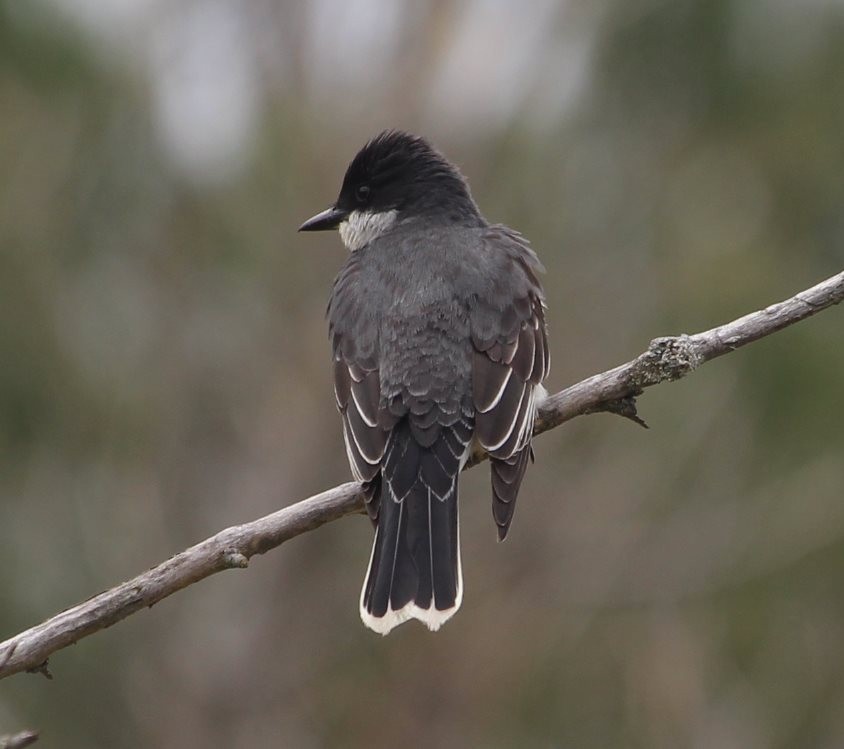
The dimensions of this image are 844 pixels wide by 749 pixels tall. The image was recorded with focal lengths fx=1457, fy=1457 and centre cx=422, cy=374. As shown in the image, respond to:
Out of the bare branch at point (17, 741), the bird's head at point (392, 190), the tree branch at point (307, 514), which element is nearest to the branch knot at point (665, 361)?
the tree branch at point (307, 514)

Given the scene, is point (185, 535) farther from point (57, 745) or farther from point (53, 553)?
point (57, 745)

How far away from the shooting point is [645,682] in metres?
10.6

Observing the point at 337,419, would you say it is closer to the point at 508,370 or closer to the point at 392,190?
the point at 392,190

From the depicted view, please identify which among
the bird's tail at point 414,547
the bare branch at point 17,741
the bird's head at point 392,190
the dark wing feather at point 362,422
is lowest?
the bird's tail at point 414,547

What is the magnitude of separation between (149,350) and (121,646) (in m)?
2.29

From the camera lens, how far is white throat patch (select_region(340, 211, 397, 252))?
265 inches

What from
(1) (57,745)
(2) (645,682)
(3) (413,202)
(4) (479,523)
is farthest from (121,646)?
(3) (413,202)

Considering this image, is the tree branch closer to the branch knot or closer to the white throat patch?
the branch knot

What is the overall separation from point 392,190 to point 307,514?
2502 mm

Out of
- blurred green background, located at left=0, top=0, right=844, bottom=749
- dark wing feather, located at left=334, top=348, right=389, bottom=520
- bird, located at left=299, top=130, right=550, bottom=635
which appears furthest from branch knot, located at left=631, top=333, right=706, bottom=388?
blurred green background, located at left=0, top=0, right=844, bottom=749

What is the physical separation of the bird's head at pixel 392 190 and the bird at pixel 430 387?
1.25ft

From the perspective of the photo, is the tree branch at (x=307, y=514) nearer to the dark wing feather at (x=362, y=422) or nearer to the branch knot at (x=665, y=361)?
the branch knot at (x=665, y=361)

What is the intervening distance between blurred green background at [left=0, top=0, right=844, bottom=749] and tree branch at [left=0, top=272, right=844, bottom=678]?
18.5ft

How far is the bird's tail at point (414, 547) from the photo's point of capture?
5.05 metres
